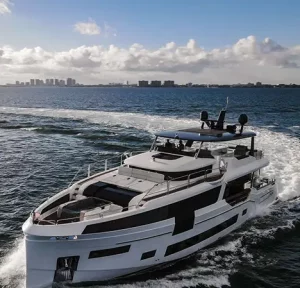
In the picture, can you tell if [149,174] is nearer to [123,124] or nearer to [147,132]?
[147,132]

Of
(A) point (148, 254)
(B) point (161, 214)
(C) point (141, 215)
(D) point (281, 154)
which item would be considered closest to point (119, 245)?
(C) point (141, 215)

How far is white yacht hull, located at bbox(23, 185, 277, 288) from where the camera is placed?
1226cm

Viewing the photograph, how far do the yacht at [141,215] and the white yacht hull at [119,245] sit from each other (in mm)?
33

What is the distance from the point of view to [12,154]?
35.2 m

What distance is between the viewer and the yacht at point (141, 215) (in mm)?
12461

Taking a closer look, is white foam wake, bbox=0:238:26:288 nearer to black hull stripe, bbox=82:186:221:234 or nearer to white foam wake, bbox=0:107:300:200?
black hull stripe, bbox=82:186:221:234

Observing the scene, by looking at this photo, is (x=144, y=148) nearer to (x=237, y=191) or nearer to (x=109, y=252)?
(x=237, y=191)

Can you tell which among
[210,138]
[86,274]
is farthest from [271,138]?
[86,274]

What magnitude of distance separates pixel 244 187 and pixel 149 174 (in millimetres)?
6618

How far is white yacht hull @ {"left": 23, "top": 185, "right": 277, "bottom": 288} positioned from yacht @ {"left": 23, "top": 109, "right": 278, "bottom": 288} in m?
0.03

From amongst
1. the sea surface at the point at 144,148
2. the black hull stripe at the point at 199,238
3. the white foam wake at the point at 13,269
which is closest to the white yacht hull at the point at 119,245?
the black hull stripe at the point at 199,238

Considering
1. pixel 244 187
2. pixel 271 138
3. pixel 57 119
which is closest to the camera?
pixel 244 187

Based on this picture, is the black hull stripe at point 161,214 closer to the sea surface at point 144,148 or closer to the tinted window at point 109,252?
the tinted window at point 109,252

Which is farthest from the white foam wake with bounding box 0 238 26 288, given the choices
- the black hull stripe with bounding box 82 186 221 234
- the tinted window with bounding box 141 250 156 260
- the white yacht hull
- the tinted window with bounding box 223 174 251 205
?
the tinted window with bounding box 223 174 251 205
